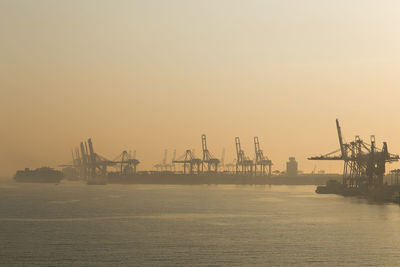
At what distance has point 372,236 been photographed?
65938mm

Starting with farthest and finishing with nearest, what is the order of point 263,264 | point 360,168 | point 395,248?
point 360,168, point 395,248, point 263,264

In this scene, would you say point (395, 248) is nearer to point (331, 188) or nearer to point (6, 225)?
point (6, 225)

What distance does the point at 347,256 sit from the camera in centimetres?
5266

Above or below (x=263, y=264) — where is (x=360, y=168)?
above

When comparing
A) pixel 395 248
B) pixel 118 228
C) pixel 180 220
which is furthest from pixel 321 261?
pixel 180 220

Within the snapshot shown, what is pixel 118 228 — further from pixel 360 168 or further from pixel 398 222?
pixel 360 168

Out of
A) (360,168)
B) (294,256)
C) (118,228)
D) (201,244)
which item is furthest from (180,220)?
(360,168)

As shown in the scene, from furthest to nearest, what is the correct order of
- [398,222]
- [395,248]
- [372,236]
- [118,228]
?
[398,222] → [118,228] → [372,236] → [395,248]

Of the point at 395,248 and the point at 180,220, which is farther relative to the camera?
the point at 180,220

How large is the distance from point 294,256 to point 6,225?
39.0 m

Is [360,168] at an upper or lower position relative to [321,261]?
upper

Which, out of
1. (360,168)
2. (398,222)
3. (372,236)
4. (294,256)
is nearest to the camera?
(294,256)

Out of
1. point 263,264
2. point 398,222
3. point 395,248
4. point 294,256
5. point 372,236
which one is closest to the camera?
point 263,264

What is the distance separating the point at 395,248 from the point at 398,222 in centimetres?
2516
